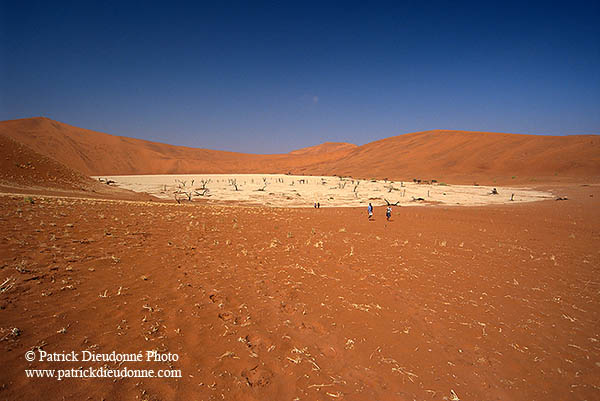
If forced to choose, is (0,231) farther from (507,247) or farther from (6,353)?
(507,247)

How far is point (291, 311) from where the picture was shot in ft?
15.3

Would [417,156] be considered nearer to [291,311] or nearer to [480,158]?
[480,158]

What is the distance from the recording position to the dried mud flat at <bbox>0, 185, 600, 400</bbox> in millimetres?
3129

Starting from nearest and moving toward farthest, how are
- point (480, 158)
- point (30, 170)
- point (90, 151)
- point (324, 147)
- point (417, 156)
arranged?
point (30, 170)
point (480, 158)
point (417, 156)
point (90, 151)
point (324, 147)

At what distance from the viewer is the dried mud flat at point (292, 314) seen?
313 centimetres

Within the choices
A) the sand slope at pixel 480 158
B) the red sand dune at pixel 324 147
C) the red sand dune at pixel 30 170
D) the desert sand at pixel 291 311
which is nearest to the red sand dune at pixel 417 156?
the sand slope at pixel 480 158

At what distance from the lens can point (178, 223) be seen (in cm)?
997

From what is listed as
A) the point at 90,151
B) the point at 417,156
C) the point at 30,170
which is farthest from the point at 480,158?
the point at 90,151

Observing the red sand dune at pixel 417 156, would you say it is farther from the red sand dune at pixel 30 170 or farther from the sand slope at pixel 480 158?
the red sand dune at pixel 30 170

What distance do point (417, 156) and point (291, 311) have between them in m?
59.9

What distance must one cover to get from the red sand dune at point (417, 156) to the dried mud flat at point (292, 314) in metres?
37.7

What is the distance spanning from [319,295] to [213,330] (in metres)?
2.16

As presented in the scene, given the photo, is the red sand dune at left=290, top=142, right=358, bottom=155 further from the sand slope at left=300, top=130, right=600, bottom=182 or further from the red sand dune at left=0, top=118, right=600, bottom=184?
the sand slope at left=300, top=130, right=600, bottom=182

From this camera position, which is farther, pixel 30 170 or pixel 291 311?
pixel 30 170
